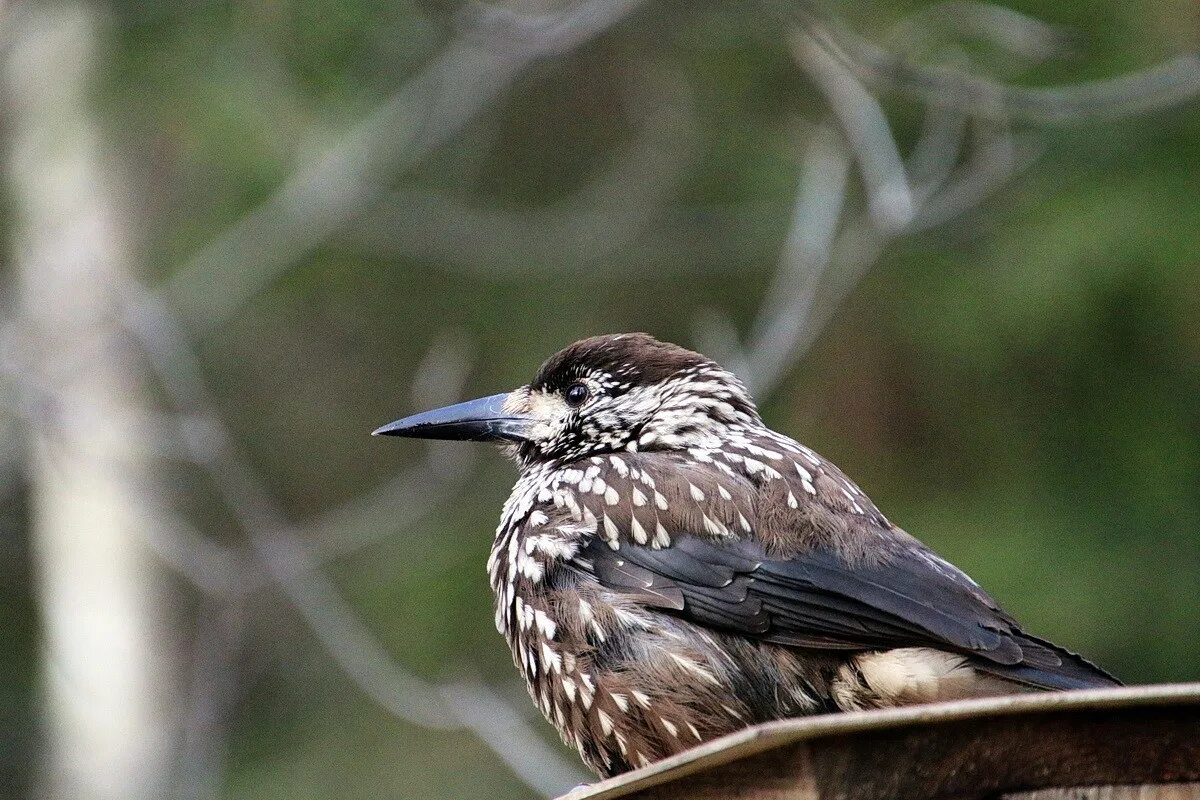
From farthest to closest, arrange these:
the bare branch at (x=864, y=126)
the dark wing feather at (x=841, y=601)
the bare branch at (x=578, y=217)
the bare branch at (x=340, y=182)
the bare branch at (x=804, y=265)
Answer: the bare branch at (x=578, y=217) < the bare branch at (x=340, y=182) < the bare branch at (x=864, y=126) < the bare branch at (x=804, y=265) < the dark wing feather at (x=841, y=601)

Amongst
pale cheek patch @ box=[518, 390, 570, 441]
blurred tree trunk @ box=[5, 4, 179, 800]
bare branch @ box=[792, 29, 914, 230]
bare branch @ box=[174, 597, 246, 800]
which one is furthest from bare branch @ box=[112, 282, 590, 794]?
bare branch @ box=[792, 29, 914, 230]

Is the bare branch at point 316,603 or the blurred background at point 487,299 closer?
the bare branch at point 316,603

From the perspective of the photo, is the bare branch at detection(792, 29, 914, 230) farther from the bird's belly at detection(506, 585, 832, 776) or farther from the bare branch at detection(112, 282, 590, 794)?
the bird's belly at detection(506, 585, 832, 776)

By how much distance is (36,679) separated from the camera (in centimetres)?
1106

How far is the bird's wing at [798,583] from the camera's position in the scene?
122 inches

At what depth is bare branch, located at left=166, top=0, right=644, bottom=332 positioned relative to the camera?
21.9 ft

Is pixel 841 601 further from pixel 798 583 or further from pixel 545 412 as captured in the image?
pixel 545 412

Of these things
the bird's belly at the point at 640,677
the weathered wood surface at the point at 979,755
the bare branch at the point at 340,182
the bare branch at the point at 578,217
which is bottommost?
the weathered wood surface at the point at 979,755

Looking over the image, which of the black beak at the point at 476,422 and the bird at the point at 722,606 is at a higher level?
the black beak at the point at 476,422

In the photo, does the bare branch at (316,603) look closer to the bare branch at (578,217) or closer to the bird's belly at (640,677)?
the bare branch at (578,217)

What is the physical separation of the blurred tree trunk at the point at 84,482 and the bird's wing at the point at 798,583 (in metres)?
4.89

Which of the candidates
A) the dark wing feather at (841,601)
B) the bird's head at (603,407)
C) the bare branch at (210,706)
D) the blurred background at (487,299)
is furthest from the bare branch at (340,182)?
the dark wing feather at (841,601)

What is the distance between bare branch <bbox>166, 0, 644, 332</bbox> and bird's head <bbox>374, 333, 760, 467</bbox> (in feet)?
6.91

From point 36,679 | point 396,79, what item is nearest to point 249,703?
point 36,679
